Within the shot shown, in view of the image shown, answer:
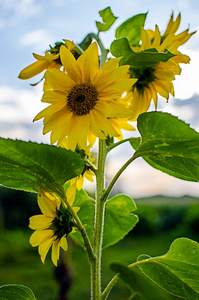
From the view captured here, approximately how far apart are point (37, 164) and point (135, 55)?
226 millimetres

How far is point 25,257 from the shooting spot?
6332 millimetres

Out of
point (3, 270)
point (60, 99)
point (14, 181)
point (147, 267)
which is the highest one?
point (60, 99)

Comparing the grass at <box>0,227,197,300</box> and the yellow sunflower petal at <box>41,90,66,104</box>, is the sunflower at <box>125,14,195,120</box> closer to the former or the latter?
the yellow sunflower petal at <box>41,90,66,104</box>

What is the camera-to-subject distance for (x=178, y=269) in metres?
0.67

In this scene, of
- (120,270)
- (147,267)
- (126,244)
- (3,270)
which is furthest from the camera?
(126,244)

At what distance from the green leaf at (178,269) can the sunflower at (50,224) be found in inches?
5.9

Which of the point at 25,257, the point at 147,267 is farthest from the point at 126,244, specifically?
the point at 147,267

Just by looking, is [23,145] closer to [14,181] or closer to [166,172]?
[14,181]

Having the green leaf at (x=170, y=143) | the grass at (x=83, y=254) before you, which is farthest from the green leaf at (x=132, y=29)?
the grass at (x=83, y=254)

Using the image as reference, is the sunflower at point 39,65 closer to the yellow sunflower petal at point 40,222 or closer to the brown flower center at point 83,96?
the brown flower center at point 83,96

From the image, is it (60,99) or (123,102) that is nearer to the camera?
(60,99)

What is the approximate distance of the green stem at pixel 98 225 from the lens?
0.65 metres

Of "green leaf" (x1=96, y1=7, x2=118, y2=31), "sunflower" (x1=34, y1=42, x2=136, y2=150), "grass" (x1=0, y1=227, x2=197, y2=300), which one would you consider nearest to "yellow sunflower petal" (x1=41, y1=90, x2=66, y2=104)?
"sunflower" (x1=34, y1=42, x2=136, y2=150)

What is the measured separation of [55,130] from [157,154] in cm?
16
